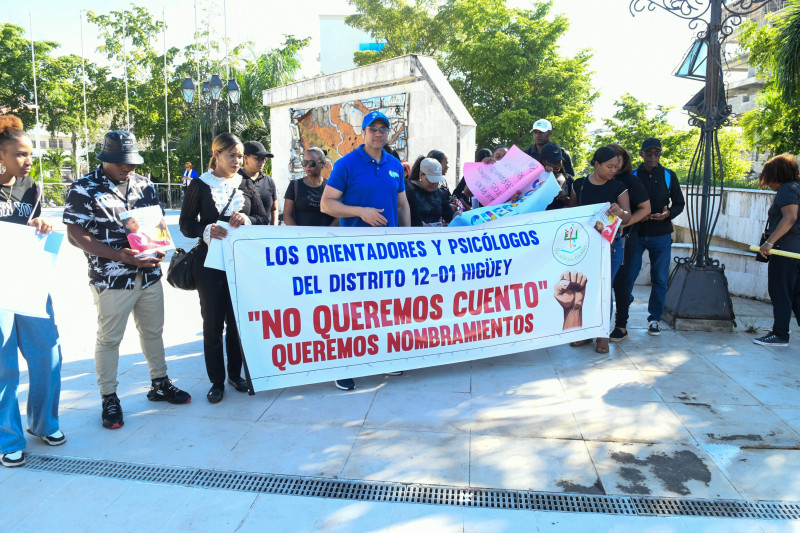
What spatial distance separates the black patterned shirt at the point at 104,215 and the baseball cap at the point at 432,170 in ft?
7.46

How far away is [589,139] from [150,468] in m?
35.1

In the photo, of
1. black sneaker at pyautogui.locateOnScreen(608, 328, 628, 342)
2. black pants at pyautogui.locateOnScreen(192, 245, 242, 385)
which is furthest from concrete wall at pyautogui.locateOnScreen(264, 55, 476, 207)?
black pants at pyautogui.locateOnScreen(192, 245, 242, 385)

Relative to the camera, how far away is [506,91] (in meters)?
34.3

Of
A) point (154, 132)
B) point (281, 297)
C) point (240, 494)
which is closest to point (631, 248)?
point (281, 297)

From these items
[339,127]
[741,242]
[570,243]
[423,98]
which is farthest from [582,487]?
[339,127]

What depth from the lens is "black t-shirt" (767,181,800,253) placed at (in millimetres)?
5027

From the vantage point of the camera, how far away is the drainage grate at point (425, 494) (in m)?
2.73

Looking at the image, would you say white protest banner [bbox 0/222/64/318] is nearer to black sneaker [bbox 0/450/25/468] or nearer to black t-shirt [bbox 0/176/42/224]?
black t-shirt [bbox 0/176/42/224]

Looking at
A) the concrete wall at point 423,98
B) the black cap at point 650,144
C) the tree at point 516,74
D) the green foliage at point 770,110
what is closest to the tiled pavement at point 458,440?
the black cap at point 650,144

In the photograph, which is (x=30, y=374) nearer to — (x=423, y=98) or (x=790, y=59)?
(x=423, y=98)

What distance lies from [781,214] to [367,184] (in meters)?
3.87

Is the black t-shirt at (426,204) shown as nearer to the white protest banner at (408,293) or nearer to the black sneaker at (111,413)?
the white protest banner at (408,293)

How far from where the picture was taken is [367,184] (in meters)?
4.16

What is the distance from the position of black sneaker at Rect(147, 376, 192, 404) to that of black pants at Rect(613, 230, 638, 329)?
152 inches
